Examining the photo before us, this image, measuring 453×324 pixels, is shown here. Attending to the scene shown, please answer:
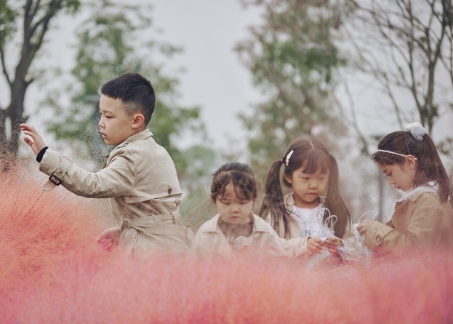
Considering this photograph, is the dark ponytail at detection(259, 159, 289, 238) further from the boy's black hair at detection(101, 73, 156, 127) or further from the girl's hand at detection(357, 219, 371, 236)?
the boy's black hair at detection(101, 73, 156, 127)

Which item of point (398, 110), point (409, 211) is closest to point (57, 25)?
point (398, 110)

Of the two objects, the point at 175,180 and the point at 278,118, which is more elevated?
the point at 175,180

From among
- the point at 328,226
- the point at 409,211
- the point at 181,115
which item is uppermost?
the point at 409,211

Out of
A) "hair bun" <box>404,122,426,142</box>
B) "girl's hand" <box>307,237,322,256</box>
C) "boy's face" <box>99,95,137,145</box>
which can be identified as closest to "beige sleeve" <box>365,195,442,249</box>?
"girl's hand" <box>307,237,322,256</box>

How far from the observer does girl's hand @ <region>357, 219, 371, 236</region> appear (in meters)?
3.69

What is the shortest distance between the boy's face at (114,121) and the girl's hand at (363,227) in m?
1.23

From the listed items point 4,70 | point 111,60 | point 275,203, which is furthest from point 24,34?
point 111,60

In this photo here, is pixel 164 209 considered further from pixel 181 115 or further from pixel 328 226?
pixel 181 115

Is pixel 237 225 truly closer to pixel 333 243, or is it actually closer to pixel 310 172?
pixel 333 243

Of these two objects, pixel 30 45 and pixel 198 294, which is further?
pixel 30 45

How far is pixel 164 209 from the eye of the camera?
3.74 m

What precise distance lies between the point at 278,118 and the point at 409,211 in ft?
65.4

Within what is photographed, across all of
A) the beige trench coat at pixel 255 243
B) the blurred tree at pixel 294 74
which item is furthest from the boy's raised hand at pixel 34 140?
the blurred tree at pixel 294 74

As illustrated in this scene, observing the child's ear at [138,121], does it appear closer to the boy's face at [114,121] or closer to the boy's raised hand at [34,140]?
the boy's face at [114,121]
